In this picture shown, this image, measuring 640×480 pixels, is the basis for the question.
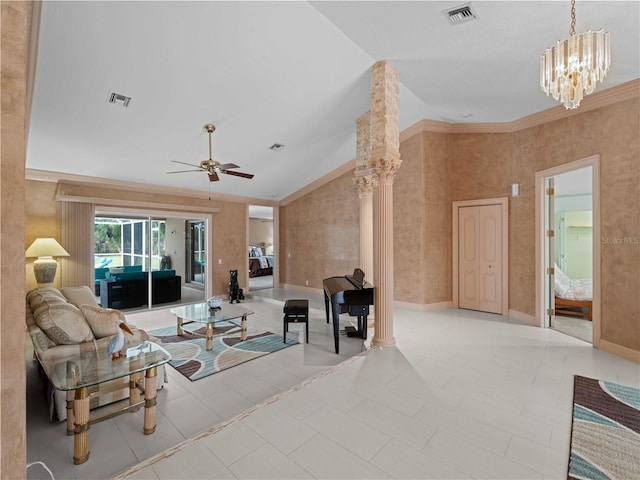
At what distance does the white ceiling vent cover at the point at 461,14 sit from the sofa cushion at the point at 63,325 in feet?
14.6

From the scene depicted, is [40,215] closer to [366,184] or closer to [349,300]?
[349,300]

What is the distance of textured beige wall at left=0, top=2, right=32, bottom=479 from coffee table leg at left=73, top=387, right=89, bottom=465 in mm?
1615

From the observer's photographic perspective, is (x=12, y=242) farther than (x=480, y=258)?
No

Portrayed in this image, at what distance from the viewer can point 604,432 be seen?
7.26 feet

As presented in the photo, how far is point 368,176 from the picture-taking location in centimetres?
534

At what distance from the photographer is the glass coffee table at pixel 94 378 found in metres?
2.04

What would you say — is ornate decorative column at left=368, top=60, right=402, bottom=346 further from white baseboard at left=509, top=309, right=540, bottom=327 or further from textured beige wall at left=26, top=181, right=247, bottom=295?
textured beige wall at left=26, top=181, right=247, bottom=295

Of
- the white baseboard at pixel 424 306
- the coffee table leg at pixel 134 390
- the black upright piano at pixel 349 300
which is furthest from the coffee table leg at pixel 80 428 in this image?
the white baseboard at pixel 424 306

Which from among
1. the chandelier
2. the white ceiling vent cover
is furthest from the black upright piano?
the white ceiling vent cover

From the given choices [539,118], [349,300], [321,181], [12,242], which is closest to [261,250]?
[321,181]

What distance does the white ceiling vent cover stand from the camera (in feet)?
9.12

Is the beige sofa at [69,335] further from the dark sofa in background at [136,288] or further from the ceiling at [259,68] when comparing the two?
the dark sofa in background at [136,288]

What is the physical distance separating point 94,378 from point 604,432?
12.2 ft

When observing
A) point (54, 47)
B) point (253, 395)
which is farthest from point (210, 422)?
point (54, 47)
